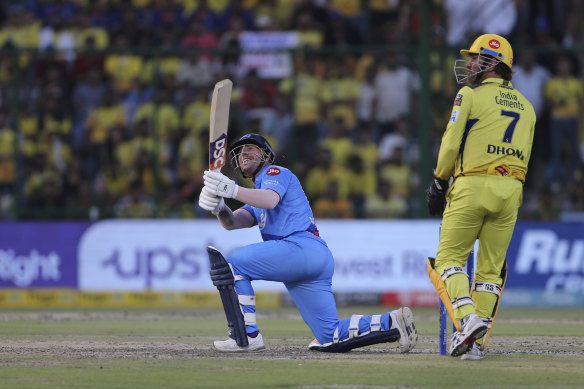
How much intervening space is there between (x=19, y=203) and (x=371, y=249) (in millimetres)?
5869

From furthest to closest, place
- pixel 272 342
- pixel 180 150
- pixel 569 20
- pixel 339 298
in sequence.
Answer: pixel 569 20, pixel 180 150, pixel 339 298, pixel 272 342

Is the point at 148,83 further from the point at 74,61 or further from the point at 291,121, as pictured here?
the point at 291,121

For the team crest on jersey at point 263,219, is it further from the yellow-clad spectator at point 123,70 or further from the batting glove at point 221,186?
the yellow-clad spectator at point 123,70

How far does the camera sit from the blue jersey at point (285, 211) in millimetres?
8781

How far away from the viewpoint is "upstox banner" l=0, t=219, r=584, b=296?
16672 millimetres

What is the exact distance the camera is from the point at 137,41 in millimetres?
20219

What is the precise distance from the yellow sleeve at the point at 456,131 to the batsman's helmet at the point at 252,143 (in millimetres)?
1541

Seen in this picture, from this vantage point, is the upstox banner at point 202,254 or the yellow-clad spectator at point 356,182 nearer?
the upstox banner at point 202,254

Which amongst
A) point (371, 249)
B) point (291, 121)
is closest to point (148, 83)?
point (291, 121)

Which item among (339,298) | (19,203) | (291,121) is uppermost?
(291,121)

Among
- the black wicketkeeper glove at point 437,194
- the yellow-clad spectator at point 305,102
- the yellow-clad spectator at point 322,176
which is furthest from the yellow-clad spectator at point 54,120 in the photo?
the black wicketkeeper glove at point 437,194

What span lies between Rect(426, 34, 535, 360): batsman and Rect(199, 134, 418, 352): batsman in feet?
1.77

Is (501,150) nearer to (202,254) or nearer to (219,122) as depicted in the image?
(219,122)

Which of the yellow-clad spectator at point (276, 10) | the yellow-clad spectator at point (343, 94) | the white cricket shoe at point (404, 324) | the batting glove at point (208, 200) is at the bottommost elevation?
the white cricket shoe at point (404, 324)
